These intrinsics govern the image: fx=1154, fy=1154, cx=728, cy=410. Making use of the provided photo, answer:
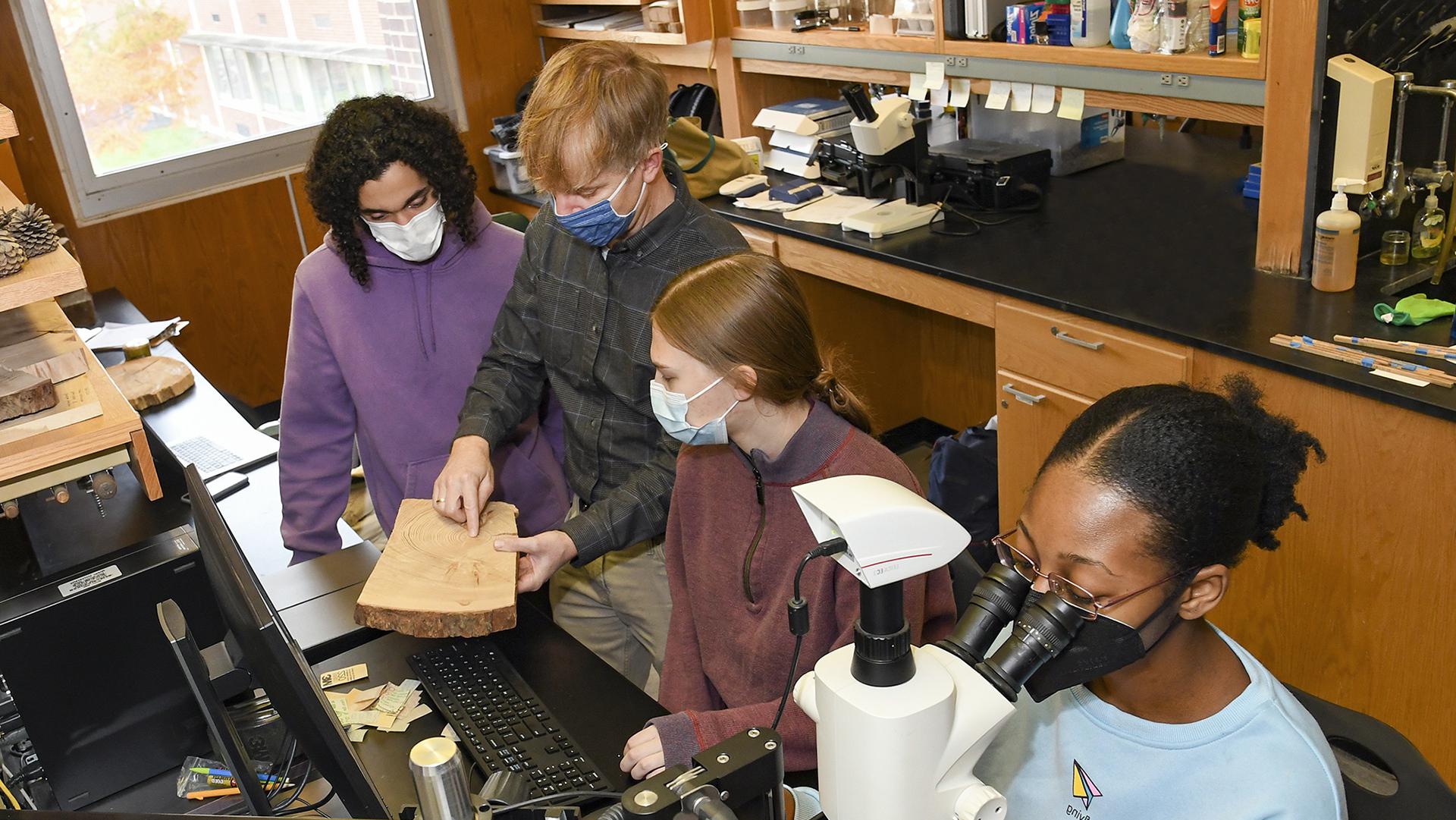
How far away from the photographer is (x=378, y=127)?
1924 mm

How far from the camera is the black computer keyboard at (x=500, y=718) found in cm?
132

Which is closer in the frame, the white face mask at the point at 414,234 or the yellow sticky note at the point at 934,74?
the white face mask at the point at 414,234

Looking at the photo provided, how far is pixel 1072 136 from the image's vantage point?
10.2ft

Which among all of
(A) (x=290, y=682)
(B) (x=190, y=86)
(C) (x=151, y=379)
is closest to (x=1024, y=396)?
(A) (x=290, y=682)

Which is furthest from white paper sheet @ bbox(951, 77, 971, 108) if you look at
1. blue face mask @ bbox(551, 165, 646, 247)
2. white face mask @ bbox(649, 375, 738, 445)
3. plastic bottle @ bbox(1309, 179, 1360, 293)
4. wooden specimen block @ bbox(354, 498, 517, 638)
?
wooden specimen block @ bbox(354, 498, 517, 638)

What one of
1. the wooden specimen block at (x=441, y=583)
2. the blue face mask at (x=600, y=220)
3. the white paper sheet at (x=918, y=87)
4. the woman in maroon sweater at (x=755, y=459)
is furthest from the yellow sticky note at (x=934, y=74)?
the wooden specimen block at (x=441, y=583)

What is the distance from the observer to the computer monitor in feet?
3.51

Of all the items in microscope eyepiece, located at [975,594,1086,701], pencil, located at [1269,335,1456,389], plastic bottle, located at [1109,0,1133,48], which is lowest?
pencil, located at [1269,335,1456,389]

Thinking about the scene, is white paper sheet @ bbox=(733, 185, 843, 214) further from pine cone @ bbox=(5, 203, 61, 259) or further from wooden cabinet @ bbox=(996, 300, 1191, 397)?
pine cone @ bbox=(5, 203, 61, 259)

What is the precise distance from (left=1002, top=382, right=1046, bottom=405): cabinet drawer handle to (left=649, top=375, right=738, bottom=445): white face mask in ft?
3.86

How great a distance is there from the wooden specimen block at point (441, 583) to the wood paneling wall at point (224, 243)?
2.99 meters

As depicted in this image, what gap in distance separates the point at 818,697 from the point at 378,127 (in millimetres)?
1473

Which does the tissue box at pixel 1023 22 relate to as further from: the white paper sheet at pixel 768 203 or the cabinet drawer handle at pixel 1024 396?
the cabinet drawer handle at pixel 1024 396

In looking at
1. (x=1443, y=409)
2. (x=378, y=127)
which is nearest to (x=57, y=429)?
(x=378, y=127)
